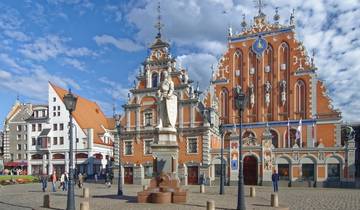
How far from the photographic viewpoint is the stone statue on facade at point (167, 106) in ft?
71.3

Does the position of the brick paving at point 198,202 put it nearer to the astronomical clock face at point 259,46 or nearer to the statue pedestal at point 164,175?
the statue pedestal at point 164,175

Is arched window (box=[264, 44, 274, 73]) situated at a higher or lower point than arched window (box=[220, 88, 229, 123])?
higher

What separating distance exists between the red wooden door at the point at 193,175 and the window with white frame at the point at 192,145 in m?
1.88

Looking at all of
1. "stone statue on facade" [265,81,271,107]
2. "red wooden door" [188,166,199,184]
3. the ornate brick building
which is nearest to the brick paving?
the ornate brick building

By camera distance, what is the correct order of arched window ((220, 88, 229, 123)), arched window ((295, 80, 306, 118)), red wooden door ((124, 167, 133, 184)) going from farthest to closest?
arched window ((220, 88, 229, 123)), red wooden door ((124, 167, 133, 184)), arched window ((295, 80, 306, 118))

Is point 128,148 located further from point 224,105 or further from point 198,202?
point 198,202

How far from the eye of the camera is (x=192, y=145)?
1694 inches

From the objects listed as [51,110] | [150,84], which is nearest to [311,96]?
[150,84]

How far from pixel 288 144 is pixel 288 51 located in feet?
35.3

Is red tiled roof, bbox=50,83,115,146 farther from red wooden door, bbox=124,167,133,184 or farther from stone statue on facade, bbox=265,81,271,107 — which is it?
stone statue on facade, bbox=265,81,271,107

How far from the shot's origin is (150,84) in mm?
45469

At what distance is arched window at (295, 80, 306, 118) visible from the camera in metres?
42.8

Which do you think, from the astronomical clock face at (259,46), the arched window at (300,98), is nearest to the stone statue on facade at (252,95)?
the astronomical clock face at (259,46)

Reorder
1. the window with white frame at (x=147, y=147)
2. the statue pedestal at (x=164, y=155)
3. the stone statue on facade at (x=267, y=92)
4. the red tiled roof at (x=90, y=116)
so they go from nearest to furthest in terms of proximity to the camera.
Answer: the statue pedestal at (x=164, y=155), the stone statue on facade at (x=267, y=92), the window with white frame at (x=147, y=147), the red tiled roof at (x=90, y=116)
